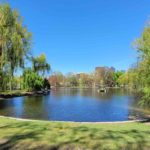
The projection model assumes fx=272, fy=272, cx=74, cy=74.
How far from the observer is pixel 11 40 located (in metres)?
31.6

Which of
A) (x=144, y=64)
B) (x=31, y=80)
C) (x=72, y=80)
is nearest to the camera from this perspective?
(x=144, y=64)

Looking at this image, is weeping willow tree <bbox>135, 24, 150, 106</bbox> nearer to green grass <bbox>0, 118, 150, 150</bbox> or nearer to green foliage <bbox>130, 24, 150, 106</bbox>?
green foliage <bbox>130, 24, 150, 106</bbox>

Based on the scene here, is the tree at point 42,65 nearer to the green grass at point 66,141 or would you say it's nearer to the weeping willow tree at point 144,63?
the weeping willow tree at point 144,63

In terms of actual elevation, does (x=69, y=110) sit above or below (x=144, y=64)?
below

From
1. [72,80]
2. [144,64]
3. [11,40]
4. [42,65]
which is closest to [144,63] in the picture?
[144,64]

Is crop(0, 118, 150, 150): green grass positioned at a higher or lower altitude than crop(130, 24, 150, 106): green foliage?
lower

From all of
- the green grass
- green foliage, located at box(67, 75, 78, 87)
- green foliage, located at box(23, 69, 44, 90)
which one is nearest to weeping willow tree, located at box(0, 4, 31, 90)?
the green grass

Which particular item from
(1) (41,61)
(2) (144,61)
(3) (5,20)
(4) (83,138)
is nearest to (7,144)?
(4) (83,138)

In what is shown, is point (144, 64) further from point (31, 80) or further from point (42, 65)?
point (42, 65)

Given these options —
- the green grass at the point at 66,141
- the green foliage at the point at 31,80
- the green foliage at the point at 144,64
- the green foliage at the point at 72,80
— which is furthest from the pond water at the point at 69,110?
the green foliage at the point at 72,80

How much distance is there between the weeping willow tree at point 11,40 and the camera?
29509 mm

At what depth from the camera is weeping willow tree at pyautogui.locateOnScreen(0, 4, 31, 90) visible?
2951 centimetres

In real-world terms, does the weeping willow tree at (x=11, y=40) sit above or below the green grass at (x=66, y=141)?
above

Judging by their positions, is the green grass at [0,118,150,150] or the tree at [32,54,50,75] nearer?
the green grass at [0,118,150,150]
